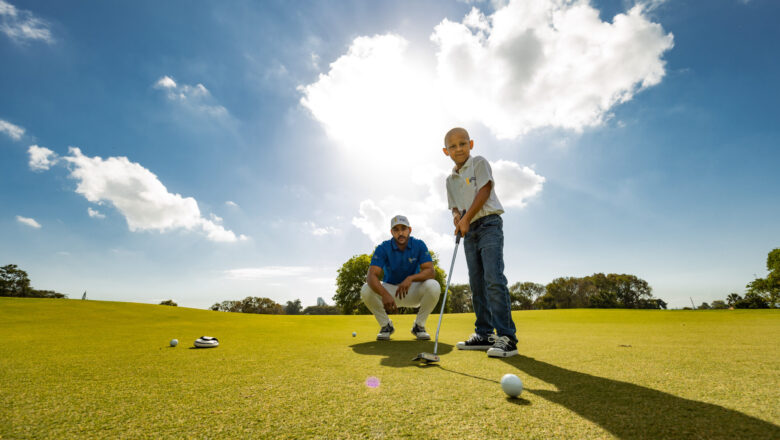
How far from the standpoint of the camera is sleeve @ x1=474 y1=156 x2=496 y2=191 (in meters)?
4.31

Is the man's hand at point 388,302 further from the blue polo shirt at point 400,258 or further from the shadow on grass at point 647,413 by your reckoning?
the shadow on grass at point 647,413

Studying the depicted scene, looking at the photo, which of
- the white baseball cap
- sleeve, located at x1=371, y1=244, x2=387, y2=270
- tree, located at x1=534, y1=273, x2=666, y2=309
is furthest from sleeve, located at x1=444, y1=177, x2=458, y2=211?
tree, located at x1=534, y1=273, x2=666, y2=309

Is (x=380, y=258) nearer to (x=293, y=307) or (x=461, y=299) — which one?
(x=461, y=299)

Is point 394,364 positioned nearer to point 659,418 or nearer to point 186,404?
point 186,404

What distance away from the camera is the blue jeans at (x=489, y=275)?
404 cm

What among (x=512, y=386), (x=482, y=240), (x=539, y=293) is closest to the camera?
(x=512, y=386)

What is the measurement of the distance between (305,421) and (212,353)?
10.2 ft

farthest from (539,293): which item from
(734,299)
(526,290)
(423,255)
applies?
(423,255)

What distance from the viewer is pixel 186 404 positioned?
1989mm

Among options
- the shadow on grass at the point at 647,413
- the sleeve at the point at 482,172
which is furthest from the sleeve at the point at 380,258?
the shadow on grass at the point at 647,413

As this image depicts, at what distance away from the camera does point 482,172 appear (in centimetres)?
438

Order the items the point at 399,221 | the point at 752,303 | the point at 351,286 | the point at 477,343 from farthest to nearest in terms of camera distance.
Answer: the point at 752,303
the point at 351,286
the point at 399,221
the point at 477,343

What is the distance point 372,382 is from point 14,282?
3216 inches

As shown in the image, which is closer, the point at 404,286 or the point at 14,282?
the point at 404,286
